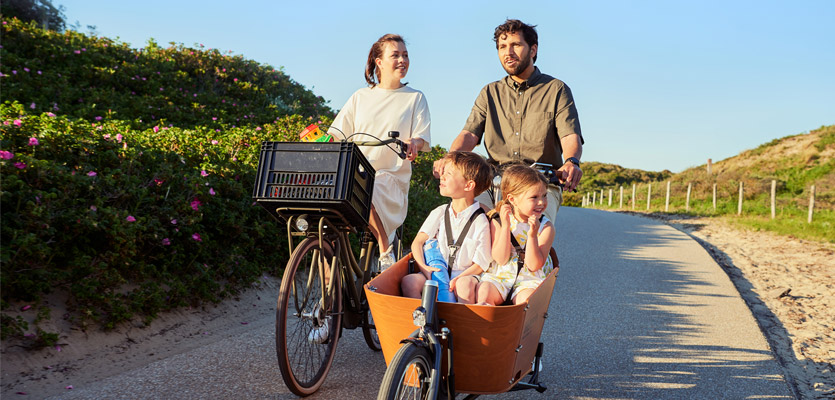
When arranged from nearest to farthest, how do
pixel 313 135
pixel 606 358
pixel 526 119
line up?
pixel 313 135 → pixel 526 119 → pixel 606 358

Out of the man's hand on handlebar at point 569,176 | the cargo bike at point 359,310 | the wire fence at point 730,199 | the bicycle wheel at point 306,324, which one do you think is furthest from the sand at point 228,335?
the wire fence at point 730,199

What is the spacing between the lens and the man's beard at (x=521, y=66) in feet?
12.5

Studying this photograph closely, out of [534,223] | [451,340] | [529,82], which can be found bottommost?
[451,340]

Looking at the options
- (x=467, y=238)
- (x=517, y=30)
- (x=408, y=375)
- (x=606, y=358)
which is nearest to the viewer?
(x=408, y=375)

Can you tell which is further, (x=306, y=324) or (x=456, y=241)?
(x=306, y=324)

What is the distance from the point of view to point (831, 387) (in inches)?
163

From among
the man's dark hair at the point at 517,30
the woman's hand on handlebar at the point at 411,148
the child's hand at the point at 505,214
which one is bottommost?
the child's hand at the point at 505,214

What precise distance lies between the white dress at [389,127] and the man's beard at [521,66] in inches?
23.0

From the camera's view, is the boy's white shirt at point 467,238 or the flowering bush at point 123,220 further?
the flowering bush at point 123,220

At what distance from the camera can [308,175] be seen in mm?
3002

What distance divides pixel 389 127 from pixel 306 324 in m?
1.36

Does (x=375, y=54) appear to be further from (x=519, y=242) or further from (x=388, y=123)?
(x=519, y=242)

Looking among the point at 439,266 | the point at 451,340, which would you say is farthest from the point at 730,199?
the point at 451,340

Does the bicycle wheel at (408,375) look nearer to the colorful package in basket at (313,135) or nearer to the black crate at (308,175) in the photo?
the black crate at (308,175)
